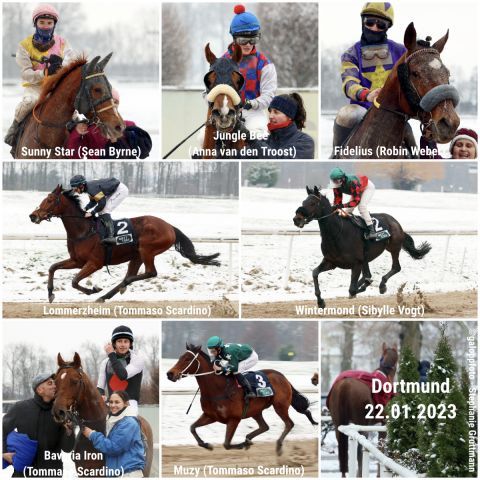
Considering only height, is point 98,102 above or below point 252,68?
below

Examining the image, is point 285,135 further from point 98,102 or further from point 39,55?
point 39,55

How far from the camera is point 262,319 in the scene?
1680 cm

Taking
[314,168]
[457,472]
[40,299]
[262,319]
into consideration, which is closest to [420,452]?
[457,472]

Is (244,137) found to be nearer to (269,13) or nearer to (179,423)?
(269,13)

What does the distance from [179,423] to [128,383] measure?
2.50 feet

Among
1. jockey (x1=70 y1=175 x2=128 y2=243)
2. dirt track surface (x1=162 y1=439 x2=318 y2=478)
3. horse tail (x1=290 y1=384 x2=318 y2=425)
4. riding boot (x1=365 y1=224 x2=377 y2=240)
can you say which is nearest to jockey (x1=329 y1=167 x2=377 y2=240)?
riding boot (x1=365 y1=224 x2=377 y2=240)

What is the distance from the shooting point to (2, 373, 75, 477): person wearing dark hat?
16.0m

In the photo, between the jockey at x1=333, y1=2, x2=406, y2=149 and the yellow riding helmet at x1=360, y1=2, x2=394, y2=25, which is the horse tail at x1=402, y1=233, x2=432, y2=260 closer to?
the jockey at x1=333, y1=2, x2=406, y2=149

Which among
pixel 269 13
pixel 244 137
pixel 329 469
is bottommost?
pixel 329 469

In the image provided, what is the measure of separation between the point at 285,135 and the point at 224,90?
110cm

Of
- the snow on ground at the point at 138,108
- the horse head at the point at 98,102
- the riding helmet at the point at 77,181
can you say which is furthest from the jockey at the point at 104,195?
the snow on ground at the point at 138,108

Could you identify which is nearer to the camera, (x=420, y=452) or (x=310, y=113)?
(x=420, y=452)

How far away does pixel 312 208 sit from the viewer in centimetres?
1658

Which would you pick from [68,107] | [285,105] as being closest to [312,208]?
[285,105]
